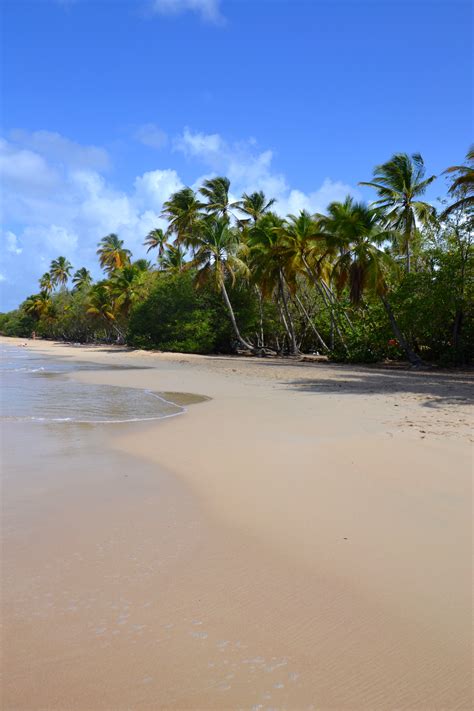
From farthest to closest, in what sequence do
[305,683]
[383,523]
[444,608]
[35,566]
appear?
[383,523] → [35,566] → [444,608] → [305,683]

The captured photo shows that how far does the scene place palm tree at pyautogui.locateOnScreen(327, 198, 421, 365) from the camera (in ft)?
69.2

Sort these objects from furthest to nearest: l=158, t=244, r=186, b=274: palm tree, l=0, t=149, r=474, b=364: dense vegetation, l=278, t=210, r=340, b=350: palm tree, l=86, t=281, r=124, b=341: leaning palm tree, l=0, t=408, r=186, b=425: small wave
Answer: l=86, t=281, r=124, b=341: leaning palm tree → l=158, t=244, r=186, b=274: palm tree → l=278, t=210, r=340, b=350: palm tree → l=0, t=149, r=474, b=364: dense vegetation → l=0, t=408, r=186, b=425: small wave

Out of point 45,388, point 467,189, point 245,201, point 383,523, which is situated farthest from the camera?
point 245,201

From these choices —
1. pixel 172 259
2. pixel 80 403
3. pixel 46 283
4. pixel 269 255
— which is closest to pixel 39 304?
pixel 46 283

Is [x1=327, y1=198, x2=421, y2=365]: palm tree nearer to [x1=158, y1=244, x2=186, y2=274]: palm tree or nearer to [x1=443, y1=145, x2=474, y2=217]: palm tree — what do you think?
[x1=443, y1=145, x2=474, y2=217]: palm tree

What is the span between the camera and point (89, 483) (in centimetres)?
488

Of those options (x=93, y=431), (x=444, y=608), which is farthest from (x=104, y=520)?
(x=93, y=431)

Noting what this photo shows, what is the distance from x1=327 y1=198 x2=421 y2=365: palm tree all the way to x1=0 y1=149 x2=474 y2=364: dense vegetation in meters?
0.05

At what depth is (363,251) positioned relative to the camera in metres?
21.2

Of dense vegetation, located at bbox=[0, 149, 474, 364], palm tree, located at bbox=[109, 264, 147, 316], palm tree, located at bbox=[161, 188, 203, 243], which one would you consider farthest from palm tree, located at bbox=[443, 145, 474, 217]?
palm tree, located at bbox=[109, 264, 147, 316]

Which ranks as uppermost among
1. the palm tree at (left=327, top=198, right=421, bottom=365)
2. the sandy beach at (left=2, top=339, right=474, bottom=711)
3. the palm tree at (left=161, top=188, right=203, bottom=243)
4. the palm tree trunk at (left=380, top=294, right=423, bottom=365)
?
the palm tree at (left=161, top=188, right=203, bottom=243)

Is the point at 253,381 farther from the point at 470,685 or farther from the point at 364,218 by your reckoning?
the point at 470,685

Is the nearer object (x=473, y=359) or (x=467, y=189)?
(x=467, y=189)

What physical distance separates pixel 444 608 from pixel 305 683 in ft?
3.29
